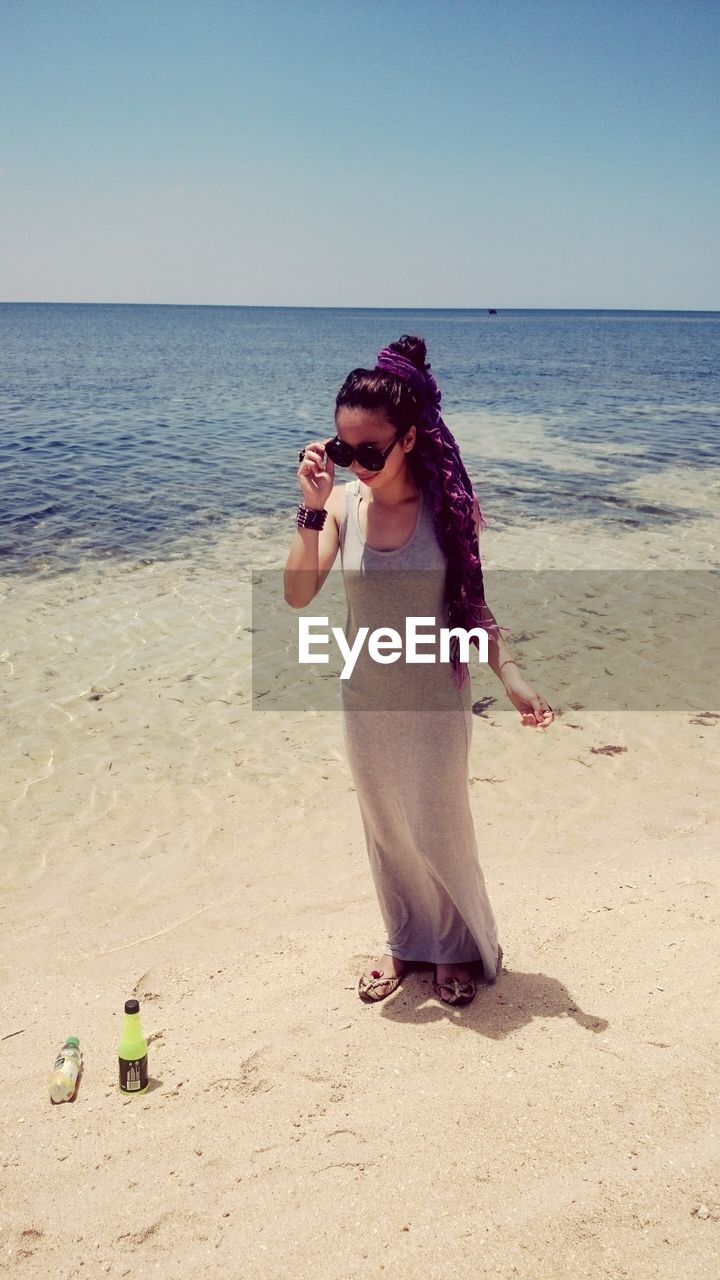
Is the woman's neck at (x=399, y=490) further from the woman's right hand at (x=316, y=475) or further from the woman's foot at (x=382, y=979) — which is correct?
the woman's foot at (x=382, y=979)

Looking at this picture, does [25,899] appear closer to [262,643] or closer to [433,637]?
[433,637]

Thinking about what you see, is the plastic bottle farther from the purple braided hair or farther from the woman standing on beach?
the purple braided hair

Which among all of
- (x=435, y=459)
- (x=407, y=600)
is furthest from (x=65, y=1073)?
(x=435, y=459)

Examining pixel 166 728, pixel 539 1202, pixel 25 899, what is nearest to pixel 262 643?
pixel 166 728

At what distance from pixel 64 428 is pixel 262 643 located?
16968 millimetres

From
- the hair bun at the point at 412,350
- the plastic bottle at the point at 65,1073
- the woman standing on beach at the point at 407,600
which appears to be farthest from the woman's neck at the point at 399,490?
the plastic bottle at the point at 65,1073

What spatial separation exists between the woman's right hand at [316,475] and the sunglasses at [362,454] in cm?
9

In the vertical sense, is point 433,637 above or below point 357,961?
above

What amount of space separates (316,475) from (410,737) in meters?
1.05

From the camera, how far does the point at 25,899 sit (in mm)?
5496

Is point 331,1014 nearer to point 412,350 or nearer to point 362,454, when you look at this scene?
point 362,454

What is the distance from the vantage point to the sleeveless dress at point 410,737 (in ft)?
10.9

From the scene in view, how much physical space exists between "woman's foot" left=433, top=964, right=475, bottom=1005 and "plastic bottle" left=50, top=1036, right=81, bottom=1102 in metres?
1.50

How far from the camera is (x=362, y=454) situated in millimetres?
3104
